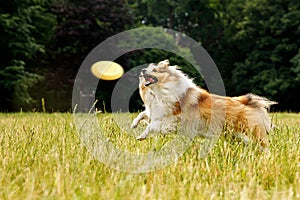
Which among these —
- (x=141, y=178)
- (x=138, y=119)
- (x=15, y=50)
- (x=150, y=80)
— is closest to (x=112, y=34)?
(x=15, y=50)

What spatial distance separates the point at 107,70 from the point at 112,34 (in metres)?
3.26

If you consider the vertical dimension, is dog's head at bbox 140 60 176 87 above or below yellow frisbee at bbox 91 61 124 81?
below

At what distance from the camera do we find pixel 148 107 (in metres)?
5.24

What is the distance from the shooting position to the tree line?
17.7 meters

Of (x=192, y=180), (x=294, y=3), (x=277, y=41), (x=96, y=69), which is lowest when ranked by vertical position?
(x=192, y=180)

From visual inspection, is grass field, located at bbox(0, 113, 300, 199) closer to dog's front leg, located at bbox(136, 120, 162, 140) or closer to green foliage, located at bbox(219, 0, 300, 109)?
dog's front leg, located at bbox(136, 120, 162, 140)

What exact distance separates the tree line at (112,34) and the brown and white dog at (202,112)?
452 inches

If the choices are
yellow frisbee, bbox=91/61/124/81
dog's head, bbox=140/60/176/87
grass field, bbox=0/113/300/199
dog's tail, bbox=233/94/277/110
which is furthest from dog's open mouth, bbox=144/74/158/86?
yellow frisbee, bbox=91/61/124/81

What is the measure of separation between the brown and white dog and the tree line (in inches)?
452

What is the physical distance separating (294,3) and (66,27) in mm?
11964

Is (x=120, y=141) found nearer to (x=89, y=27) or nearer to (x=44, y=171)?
(x=44, y=171)

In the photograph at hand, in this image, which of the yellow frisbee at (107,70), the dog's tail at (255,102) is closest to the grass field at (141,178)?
the dog's tail at (255,102)

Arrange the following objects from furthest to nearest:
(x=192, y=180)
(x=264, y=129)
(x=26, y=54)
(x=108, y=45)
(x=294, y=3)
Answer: (x=294, y=3)
(x=108, y=45)
(x=26, y=54)
(x=264, y=129)
(x=192, y=180)

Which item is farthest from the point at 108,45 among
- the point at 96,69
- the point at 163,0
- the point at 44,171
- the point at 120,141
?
the point at 44,171
